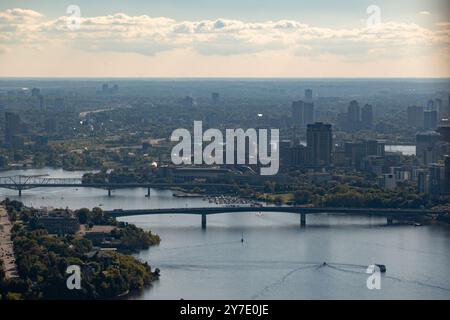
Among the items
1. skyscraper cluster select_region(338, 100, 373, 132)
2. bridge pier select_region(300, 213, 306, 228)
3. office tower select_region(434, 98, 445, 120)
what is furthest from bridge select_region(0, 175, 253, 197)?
skyscraper cluster select_region(338, 100, 373, 132)

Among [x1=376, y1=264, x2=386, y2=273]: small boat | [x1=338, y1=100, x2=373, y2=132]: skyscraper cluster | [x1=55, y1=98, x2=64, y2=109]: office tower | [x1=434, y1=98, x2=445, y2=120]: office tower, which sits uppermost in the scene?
[x1=434, y1=98, x2=445, y2=120]: office tower

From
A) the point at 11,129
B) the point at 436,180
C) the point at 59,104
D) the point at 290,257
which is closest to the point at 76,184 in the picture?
the point at 436,180

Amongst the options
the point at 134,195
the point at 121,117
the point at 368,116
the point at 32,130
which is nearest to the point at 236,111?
the point at 121,117

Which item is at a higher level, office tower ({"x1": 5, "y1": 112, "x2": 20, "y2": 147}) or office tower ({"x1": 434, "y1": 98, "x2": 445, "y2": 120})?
office tower ({"x1": 434, "y1": 98, "x2": 445, "y2": 120})

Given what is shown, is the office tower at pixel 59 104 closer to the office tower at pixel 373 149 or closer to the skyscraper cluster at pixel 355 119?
the skyscraper cluster at pixel 355 119

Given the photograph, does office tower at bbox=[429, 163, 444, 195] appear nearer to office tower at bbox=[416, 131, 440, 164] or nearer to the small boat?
office tower at bbox=[416, 131, 440, 164]

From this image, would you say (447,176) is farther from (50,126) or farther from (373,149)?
(50,126)
